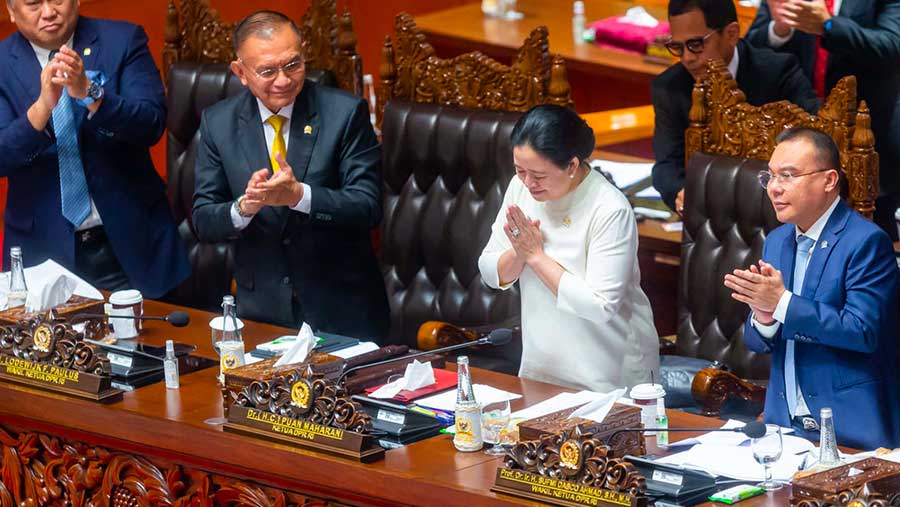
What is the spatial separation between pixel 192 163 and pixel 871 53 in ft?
6.70

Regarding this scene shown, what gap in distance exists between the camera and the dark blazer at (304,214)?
12.9ft

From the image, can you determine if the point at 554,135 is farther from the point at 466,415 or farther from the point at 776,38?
the point at 776,38

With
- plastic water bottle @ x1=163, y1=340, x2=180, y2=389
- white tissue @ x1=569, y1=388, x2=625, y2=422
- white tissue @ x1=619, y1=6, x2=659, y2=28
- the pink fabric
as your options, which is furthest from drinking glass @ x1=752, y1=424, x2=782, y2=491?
white tissue @ x1=619, y1=6, x2=659, y2=28

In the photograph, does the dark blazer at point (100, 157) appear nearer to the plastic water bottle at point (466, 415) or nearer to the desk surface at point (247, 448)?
the desk surface at point (247, 448)

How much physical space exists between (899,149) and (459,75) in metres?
1.25

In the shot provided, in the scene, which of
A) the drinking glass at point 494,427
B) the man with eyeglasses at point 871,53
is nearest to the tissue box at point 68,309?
the drinking glass at point 494,427

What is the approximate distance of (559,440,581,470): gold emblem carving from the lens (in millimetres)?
2727

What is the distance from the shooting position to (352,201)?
3877mm

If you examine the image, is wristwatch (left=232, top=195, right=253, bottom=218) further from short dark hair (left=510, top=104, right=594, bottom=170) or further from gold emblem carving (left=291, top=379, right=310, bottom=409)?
gold emblem carving (left=291, top=379, right=310, bottom=409)

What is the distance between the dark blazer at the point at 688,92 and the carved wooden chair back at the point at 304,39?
915mm

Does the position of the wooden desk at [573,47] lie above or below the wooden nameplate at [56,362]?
below

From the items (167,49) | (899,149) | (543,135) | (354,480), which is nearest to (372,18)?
(167,49)

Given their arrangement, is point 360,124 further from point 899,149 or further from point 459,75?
point 899,149

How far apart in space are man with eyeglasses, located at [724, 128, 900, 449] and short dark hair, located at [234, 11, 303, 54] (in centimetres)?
123
